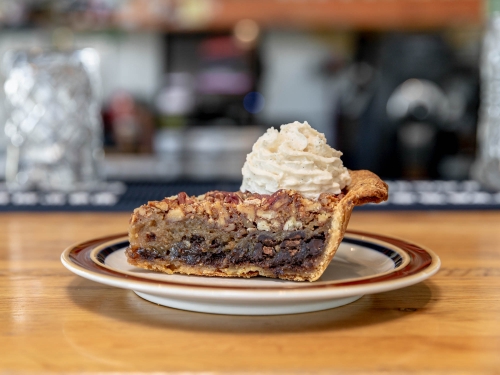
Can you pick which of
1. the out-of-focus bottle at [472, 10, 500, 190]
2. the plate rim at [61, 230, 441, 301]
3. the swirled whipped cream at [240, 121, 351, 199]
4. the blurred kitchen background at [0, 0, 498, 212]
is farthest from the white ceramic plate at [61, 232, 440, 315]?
the blurred kitchen background at [0, 0, 498, 212]

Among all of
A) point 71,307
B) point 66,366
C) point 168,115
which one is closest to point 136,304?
point 71,307

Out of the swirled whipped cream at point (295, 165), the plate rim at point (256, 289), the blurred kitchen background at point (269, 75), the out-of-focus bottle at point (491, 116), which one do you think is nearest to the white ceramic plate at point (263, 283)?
the plate rim at point (256, 289)

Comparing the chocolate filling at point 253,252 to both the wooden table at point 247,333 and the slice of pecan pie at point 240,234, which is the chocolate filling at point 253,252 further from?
the wooden table at point 247,333

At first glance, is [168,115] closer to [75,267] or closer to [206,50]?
[206,50]

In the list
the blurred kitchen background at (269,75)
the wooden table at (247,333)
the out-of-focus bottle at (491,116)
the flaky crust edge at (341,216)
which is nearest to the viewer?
the wooden table at (247,333)

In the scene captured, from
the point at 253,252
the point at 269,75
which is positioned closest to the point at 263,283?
the point at 253,252

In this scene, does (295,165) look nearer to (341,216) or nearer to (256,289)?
(341,216)

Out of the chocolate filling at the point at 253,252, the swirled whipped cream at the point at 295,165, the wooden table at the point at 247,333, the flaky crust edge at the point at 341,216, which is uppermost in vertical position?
the swirled whipped cream at the point at 295,165
